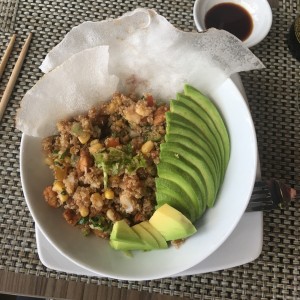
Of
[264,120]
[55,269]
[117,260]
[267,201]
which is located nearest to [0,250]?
[55,269]

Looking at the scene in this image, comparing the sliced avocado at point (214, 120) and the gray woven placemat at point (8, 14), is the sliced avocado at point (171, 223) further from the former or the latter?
the gray woven placemat at point (8, 14)

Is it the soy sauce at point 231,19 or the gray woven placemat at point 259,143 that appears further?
the soy sauce at point 231,19

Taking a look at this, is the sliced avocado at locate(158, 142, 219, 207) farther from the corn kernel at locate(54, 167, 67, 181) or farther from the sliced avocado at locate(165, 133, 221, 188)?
the corn kernel at locate(54, 167, 67, 181)

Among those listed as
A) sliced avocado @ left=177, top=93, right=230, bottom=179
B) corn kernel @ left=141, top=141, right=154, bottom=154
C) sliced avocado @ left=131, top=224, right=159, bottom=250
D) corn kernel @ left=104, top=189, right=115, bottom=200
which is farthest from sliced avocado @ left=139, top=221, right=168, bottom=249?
sliced avocado @ left=177, top=93, right=230, bottom=179

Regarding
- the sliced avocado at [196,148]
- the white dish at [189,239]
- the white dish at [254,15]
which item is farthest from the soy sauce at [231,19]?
the sliced avocado at [196,148]

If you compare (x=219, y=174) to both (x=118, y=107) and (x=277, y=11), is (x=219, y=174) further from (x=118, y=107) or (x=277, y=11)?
(x=277, y=11)

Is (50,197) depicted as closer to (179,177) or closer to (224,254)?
(179,177)
